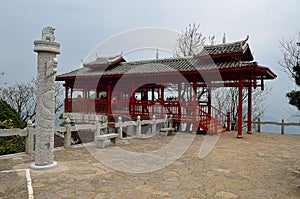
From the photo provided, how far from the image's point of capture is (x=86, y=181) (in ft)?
14.3

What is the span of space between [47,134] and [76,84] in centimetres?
1239

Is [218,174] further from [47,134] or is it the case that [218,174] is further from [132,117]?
[132,117]

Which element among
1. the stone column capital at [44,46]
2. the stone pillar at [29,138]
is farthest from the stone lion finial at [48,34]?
the stone pillar at [29,138]

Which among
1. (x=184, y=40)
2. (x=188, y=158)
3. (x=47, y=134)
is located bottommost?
(x=188, y=158)

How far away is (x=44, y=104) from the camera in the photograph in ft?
16.7

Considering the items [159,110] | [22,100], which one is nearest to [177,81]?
[159,110]

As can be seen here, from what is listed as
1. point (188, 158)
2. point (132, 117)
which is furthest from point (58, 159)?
point (132, 117)

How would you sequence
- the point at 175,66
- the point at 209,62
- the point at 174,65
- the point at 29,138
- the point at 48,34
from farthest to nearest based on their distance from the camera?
the point at 174,65 < the point at 175,66 < the point at 209,62 < the point at 29,138 < the point at 48,34

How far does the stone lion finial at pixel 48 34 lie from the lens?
5114 mm

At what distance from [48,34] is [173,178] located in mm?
4002

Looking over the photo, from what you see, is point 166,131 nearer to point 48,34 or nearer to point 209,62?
point 209,62

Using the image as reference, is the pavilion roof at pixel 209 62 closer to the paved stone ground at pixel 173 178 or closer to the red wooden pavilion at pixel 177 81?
the red wooden pavilion at pixel 177 81

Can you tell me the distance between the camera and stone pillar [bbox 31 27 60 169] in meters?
5.03

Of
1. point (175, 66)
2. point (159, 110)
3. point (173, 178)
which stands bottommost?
point (173, 178)
